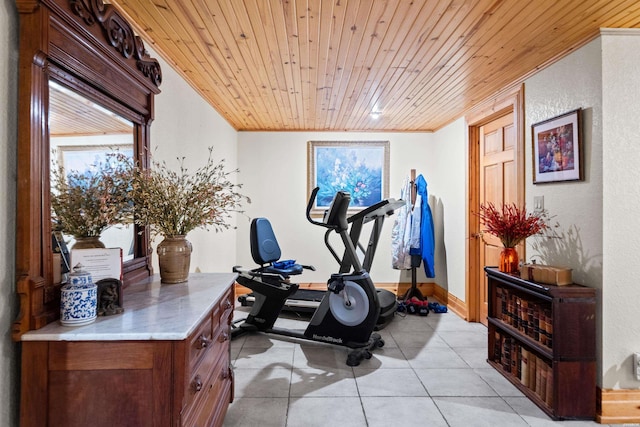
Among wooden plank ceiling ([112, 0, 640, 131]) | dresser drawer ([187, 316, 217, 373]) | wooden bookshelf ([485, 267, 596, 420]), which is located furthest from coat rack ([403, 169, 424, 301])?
dresser drawer ([187, 316, 217, 373])

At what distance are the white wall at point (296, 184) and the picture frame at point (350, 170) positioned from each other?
0.30 ft

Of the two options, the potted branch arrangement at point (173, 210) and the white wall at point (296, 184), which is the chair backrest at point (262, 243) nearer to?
the white wall at point (296, 184)

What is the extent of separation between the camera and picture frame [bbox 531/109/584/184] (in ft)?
7.73

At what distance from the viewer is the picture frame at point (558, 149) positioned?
236 centimetres

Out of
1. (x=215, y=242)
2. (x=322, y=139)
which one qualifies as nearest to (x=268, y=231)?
(x=215, y=242)

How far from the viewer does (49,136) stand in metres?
1.33

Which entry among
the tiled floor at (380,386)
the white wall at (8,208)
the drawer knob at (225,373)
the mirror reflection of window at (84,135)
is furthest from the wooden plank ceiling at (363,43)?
the tiled floor at (380,386)

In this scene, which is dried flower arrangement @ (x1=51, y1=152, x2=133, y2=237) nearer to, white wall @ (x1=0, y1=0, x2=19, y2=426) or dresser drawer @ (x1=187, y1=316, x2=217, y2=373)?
white wall @ (x1=0, y1=0, x2=19, y2=426)

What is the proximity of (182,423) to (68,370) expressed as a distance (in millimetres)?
423

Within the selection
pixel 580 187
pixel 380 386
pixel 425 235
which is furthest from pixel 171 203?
pixel 425 235

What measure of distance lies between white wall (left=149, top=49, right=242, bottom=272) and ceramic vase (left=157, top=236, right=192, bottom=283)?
0.67 metres

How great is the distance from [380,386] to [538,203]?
1885 millimetres

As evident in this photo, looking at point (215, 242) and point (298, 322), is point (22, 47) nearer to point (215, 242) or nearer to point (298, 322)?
point (215, 242)

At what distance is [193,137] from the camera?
324 cm
